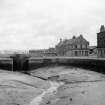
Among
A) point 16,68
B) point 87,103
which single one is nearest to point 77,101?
point 87,103

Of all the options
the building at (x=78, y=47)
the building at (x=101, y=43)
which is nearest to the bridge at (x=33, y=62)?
the building at (x=101, y=43)

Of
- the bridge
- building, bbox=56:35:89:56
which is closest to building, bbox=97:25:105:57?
the bridge

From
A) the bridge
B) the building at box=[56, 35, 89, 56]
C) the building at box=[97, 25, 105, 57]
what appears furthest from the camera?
the building at box=[56, 35, 89, 56]

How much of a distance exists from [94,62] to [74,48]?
135 feet

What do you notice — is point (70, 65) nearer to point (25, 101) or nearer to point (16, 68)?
point (16, 68)

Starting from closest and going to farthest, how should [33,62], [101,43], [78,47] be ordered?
1. [33,62]
2. [101,43]
3. [78,47]

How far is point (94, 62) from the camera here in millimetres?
43219

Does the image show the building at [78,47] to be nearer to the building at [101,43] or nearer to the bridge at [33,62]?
the building at [101,43]

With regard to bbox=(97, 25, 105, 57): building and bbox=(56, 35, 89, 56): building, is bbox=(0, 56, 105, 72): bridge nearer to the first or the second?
bbox=(97, 25, 105, 57): building

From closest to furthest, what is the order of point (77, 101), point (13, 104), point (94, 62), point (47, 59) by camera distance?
point (13, 104), point (77, 101), point (94, 62), point (47, 59)

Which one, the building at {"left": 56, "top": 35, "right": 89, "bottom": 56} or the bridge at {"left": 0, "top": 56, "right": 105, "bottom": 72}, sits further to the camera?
the building at {"left": 56, "top": 35, "right": 89, "bottom": 56}

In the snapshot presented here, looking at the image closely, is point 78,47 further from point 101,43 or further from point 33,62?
point 33,62

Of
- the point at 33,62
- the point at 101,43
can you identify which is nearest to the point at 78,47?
the point at 101,43

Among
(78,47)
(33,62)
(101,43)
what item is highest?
(101,43)
